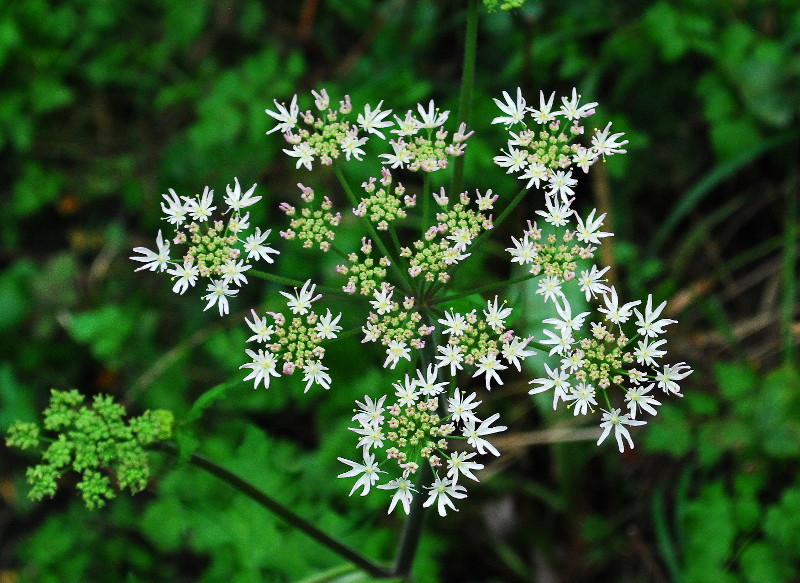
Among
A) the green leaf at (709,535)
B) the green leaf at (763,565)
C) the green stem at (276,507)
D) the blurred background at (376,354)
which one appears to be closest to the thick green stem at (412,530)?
the green stem at (276,507)

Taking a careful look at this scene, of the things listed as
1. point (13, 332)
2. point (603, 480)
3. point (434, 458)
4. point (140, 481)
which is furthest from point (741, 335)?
point (13, 332)

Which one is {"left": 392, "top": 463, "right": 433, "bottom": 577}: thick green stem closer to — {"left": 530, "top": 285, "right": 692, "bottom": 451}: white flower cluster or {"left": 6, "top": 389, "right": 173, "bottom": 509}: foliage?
{"left": 530, "top": 285, "right": 692, "bottom": 451}: white flower cluster

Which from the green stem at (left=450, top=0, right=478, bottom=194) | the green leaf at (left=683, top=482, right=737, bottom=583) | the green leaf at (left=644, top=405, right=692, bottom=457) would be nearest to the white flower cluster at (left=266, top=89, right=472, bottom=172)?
the green stem at (left=450, top=0, right=478, bottom=194)

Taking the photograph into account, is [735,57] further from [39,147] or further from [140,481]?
[39,147]

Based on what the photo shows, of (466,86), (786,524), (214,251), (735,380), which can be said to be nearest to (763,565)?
(786,524)

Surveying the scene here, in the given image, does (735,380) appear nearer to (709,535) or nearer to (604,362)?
(709,535)

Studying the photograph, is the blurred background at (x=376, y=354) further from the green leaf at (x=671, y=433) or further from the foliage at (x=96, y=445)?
the foliage at (x=96, y=445)
